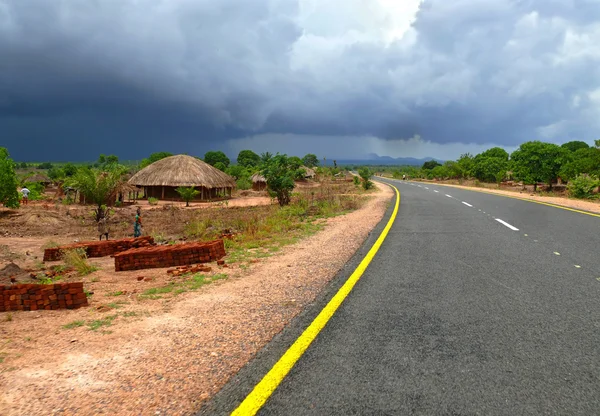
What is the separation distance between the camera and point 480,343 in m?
3.54

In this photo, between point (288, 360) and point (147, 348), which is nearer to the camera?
point (288, 360)

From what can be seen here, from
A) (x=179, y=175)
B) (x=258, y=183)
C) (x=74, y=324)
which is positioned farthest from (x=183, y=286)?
(x=258, y=183)

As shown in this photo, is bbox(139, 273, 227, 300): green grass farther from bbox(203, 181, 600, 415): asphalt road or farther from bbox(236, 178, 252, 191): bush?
bbox(236, 178, 252, 191): bush

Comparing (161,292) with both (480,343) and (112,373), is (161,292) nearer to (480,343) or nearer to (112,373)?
Result: (112,373)

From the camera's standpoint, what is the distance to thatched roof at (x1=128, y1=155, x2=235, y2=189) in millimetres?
36969

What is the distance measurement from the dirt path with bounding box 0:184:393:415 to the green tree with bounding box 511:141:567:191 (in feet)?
115

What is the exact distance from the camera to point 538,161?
114 feet

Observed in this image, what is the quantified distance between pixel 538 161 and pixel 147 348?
3875 cm

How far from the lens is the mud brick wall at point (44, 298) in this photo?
5102 mm

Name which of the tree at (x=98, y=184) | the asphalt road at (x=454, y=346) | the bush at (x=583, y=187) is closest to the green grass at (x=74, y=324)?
the asphalt road at (x=454, y=346)

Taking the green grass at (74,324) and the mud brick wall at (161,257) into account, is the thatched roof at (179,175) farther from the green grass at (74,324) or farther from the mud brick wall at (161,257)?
the green grass at (74,324)

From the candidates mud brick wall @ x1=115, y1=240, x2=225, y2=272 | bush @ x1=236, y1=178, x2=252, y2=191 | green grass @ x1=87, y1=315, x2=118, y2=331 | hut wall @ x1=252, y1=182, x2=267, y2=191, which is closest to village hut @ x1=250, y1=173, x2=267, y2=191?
hut wall @ x1=252, y1=182, x2=267, y2=191

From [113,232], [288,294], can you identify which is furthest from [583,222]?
[113,232]

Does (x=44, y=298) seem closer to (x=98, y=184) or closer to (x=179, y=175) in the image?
(x=98, y=184)
